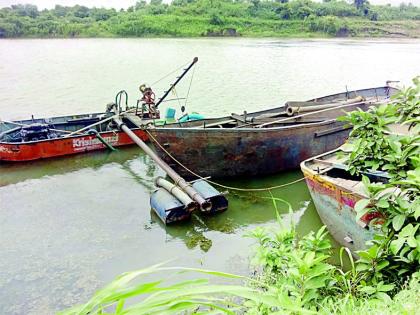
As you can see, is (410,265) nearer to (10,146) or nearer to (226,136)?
(226,136)

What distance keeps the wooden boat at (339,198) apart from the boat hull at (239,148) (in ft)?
5.89

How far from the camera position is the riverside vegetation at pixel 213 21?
156 feet

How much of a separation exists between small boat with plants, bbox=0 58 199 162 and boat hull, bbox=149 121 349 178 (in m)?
1.63

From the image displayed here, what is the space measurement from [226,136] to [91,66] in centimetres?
2128

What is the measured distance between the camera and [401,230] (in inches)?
117

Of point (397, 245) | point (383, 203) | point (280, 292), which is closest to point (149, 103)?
point (383, 203)

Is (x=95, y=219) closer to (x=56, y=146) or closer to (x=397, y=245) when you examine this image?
(x=56, y=146)

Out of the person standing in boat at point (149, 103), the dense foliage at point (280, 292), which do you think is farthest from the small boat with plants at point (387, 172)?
the person standing in boat at point (149, 103)

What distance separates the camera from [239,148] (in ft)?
26.8

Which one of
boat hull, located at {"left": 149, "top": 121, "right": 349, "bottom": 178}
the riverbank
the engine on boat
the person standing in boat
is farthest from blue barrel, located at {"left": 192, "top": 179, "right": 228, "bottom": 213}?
the riverbank

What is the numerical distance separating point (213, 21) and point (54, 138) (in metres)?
45.4

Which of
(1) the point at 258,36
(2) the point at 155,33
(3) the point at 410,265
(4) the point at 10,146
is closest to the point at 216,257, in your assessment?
(3) the point at 410,265

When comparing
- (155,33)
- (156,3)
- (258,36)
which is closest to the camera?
(155,33)

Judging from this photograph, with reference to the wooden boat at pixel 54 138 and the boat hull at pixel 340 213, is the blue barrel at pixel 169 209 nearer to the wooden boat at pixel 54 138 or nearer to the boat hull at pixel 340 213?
the boat hull at pixel 340 213
